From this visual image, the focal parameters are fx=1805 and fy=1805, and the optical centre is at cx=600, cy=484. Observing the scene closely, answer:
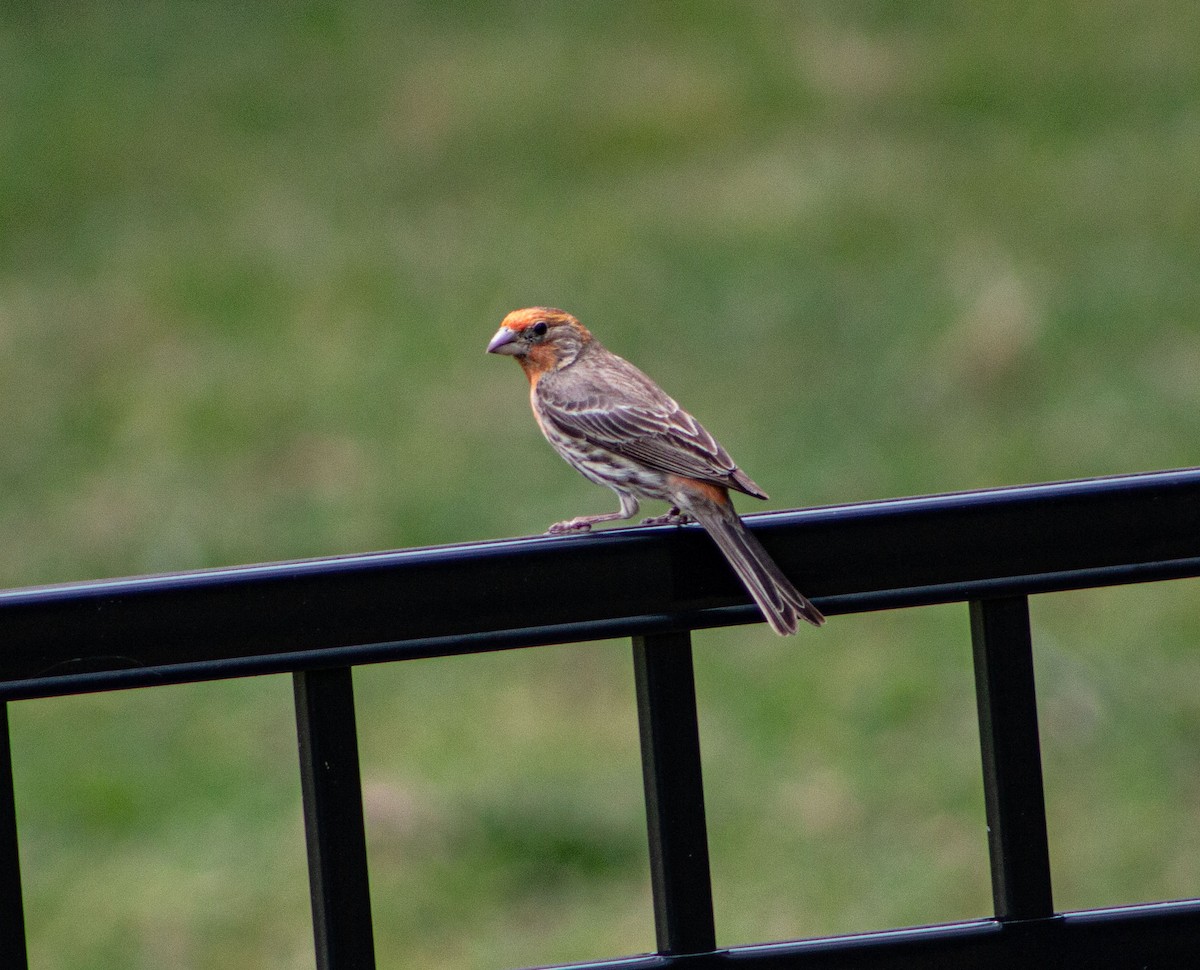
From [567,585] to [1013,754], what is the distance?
63 cm

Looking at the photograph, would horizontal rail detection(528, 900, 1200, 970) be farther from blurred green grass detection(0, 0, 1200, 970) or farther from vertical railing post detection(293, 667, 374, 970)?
blurred green grass detection(0, 0, 1200, 970)

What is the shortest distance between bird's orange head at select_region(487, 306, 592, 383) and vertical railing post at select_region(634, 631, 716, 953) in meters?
2.37

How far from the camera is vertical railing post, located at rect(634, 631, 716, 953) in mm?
2277

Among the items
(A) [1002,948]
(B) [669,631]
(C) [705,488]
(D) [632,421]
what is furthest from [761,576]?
(D) [632,421]

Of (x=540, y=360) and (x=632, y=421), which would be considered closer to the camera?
(x=632, y=421)

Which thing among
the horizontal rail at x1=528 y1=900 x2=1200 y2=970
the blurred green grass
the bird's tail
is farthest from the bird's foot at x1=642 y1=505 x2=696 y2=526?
the blurred green grass

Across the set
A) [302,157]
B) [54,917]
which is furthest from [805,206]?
[54,917]

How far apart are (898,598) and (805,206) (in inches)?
372

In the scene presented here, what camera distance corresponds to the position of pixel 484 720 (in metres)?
7.59

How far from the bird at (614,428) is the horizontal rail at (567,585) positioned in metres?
0.78

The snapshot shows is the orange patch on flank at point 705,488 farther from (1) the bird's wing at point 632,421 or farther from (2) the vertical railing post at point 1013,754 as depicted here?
(2) the vertical railing post at point 1013,754

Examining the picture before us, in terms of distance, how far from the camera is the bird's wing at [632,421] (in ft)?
12.8

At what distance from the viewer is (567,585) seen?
2.22 meters

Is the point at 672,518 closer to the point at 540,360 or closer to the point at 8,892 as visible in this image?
the point at 540,360
